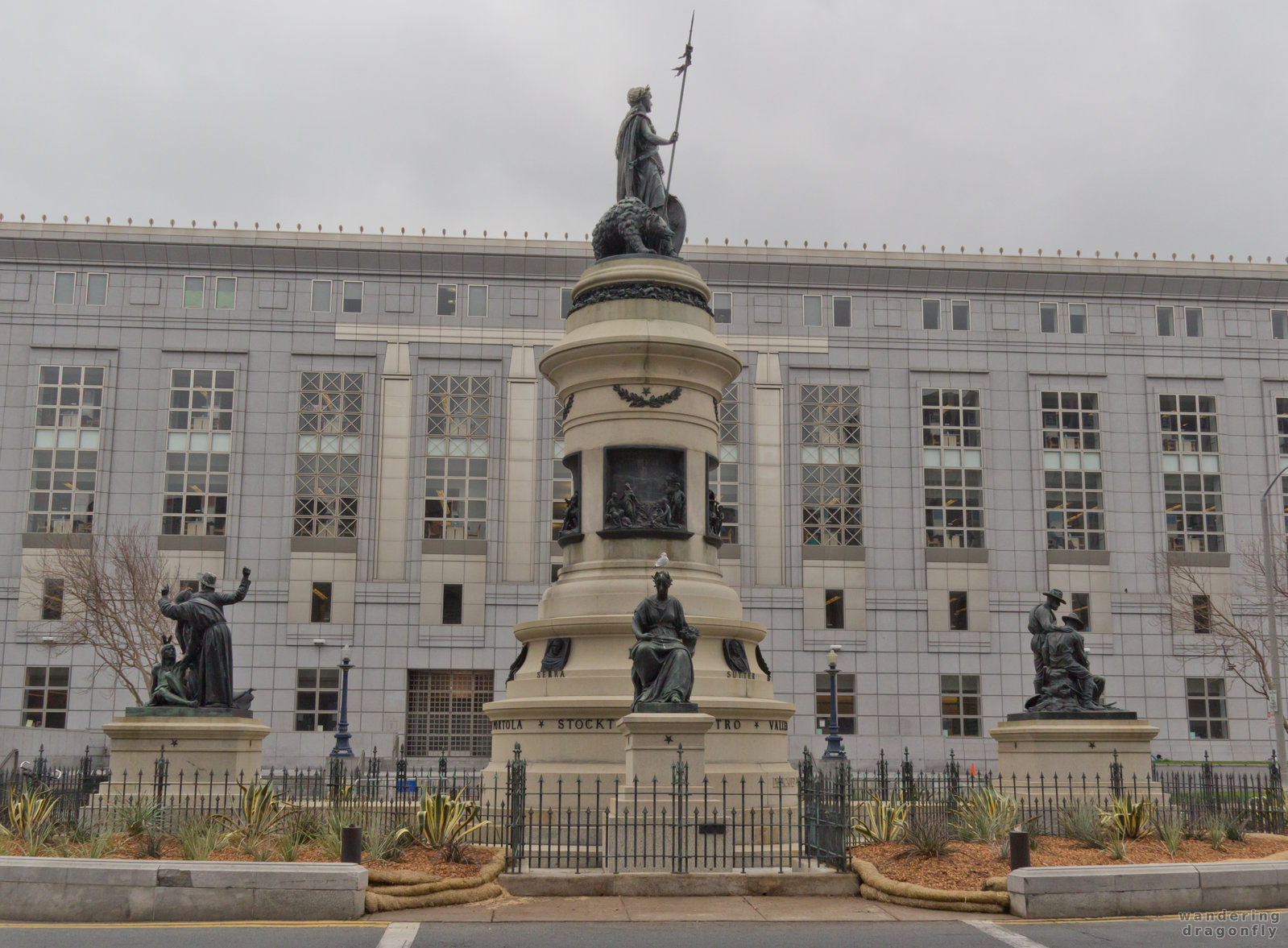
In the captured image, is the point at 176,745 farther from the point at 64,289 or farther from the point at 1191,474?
the point at 1191,474

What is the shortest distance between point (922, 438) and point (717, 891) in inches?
1878

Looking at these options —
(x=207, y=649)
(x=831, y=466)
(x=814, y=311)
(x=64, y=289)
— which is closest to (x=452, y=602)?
(x=831, y=466)

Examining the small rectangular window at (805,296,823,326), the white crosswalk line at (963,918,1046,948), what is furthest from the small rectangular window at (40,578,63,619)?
the white crosswalk line at (963,918,1046,948)

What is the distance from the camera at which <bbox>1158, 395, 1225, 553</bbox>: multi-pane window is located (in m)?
61.4

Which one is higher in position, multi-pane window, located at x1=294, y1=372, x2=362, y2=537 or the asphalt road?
multi-pane window, located at x1=294, y1=372, x2=362, y2=537

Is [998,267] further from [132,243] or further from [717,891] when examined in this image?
[717,891]

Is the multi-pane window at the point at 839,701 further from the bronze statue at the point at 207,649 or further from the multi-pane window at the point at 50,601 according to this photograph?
the bronze statue at the point at 207,649

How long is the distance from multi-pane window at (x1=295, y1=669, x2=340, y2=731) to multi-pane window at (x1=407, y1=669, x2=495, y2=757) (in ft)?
10.9

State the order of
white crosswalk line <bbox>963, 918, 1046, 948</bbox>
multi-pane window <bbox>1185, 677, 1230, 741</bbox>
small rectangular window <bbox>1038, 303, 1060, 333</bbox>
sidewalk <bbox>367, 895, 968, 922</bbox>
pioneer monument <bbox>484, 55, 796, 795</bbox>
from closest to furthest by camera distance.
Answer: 1. white crosswalk line <bbox>963, 918, 1046, 948</bbox>
2. sidewalk <bbox>367, 895, 968, 922</bbox>
3. pioneer monument <bbox>484, 55, 796, 795</bbox>
4. multi-pane window <bbox>1185, 677, 1230, 741</bbox>
5. small rectangular window <bbox>1038, 303, 1060, 333</bbox>

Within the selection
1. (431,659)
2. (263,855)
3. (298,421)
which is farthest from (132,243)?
(263,855)

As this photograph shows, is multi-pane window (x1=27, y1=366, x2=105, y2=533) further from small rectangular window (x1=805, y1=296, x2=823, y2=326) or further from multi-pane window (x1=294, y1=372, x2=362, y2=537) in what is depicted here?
small rectangular window (x1=805, y1=296, x2=823, y2=326)

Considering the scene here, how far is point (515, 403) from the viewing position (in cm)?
5962

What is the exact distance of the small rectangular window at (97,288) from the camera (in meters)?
59.8

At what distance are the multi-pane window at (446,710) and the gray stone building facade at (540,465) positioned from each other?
0.12 m
